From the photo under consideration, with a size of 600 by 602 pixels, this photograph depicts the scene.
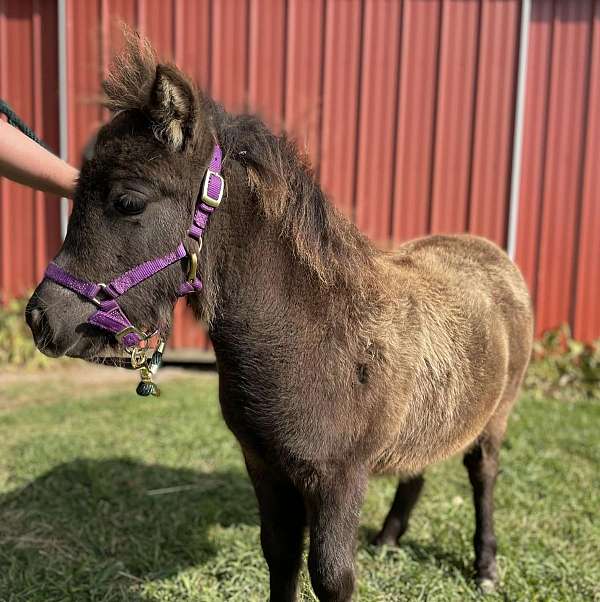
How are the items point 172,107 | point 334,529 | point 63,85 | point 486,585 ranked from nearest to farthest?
point 172,107 → point 334,529 → point 486,585 → point 63,85

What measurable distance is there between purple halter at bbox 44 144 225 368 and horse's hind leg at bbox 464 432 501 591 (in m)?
2.10

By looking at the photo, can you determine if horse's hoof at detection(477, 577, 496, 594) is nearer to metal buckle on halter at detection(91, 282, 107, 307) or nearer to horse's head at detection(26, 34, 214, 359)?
horse's head at detection(26, 34, 214, 359)

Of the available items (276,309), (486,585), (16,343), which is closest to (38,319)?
(276,309)

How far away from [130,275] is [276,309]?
51cm

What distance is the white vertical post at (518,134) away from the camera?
22.4 feet

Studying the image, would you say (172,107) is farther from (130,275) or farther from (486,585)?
(486,585)

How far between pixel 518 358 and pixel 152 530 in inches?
95.2

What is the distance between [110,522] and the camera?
147 inches

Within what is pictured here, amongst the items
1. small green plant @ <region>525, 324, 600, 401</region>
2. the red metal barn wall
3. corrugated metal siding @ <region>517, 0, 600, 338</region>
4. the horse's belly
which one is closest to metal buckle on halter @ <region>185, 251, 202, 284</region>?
the horse's belly

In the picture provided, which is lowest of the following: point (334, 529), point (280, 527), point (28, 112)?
point (280, 527)

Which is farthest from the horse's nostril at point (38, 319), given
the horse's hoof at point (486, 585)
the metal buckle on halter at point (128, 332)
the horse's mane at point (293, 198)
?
the horse's hoof at point (486, 585)

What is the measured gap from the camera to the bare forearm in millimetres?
2432

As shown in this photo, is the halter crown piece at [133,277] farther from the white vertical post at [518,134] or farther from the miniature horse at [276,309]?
the white vertical post at [518,134]

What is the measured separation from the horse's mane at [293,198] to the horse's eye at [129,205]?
1.13ft
